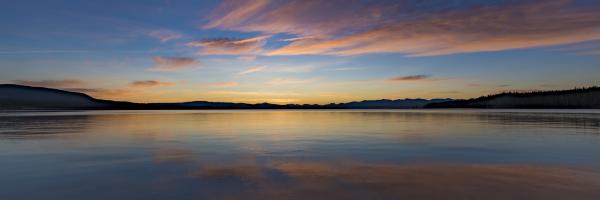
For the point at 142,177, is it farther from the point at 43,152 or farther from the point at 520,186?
the point at 520,186

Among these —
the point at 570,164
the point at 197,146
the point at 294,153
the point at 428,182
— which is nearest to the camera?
the point at 428,182

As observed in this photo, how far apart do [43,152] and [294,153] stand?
412 inches

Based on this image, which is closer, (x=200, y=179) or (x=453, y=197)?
(x=453, y=197)

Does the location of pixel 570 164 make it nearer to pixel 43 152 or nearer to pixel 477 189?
pixel 477 189

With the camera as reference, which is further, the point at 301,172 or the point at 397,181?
the point at 301,172

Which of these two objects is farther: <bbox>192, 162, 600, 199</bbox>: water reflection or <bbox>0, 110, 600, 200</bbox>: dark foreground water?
<bbox>0, 110, 600, 200</bbox>: dark foreground water

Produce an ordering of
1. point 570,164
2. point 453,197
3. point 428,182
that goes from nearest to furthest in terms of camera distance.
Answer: point 453,197
point 428,182
point 570,164

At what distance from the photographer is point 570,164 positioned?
490 inches

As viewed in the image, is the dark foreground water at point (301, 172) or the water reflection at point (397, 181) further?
the dark foreground water at point (301, 172)

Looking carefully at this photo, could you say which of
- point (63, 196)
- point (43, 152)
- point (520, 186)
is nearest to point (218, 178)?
point (63, 196)

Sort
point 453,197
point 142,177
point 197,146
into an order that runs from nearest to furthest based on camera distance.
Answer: point 453,197, point 142,177, point 197,146

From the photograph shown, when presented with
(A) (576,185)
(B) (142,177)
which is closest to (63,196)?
(B) (142,177)

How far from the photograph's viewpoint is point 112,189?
9.08 metres

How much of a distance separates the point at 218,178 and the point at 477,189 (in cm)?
662
